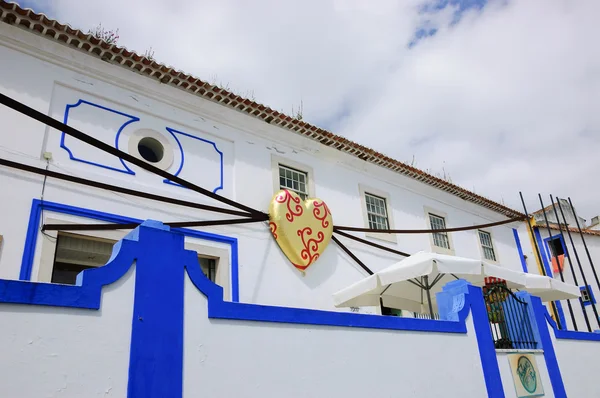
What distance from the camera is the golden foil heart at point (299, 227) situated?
8.02 m

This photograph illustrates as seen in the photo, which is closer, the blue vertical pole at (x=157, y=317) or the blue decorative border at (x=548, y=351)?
the blue vertical pole at (x=157, y=317)

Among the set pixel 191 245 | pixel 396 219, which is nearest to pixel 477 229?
pixel 396 219

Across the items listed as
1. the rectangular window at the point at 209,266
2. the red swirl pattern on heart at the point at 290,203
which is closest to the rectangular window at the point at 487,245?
the red swirl pattern on heart at the point at 290,203

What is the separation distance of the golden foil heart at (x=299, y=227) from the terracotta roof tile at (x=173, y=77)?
1.45 m

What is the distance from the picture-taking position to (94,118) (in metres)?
6.84

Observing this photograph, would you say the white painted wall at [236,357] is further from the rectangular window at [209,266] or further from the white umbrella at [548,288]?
the rectangular window at [209,266]

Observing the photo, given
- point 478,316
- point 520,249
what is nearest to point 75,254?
point 478,316

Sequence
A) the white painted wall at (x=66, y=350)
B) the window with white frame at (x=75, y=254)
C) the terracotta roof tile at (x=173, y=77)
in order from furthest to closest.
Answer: the terracotta roof tile at (x=173, y=77), the window with white frame at (x=75, y=254), the white painted wall at (x=66, y=350)

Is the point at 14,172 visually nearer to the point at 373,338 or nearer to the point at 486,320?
the point at 373,338

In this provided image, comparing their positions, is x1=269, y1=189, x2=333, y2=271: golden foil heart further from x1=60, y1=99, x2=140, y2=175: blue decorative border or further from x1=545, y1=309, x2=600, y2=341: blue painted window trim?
x1=545, y1=309, x2=600, y2=341: blue painted window trim

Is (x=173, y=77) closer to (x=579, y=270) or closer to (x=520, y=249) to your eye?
(x=520, y=249)

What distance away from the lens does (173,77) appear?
754 cm

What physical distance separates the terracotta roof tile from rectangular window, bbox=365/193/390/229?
0.82 meters

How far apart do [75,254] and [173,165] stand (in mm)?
1976
